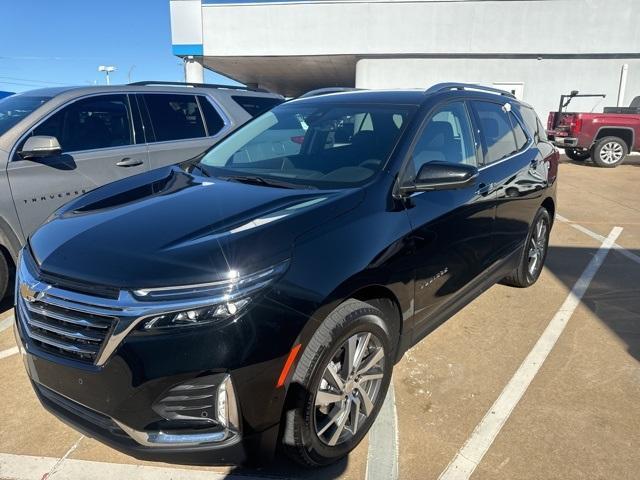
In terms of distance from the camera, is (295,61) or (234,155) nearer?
(234,155)

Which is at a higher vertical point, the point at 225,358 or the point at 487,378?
the point at 225,358

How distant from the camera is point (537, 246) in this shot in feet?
15.8

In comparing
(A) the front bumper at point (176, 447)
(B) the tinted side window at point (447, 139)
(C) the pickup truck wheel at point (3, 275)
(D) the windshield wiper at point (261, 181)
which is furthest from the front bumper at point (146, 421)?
(C) the pickup truck wheel at point (3, 275)

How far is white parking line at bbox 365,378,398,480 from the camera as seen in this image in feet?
7.95

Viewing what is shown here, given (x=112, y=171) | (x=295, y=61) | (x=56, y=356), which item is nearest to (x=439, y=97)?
(x=56, y=356)

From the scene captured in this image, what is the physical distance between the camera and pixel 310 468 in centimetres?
234

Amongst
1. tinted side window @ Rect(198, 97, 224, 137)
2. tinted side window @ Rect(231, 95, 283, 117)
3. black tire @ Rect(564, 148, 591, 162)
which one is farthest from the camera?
black tire @ Rect(564, 148, 591, 162)

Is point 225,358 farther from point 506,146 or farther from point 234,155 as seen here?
point 506,146

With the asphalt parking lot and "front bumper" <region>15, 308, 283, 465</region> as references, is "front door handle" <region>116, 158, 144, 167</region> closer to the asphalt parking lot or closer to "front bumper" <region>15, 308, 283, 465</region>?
the asphalt parking lot

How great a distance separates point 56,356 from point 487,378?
2552 mm

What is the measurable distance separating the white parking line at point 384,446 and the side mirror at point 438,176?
1301 millimetres

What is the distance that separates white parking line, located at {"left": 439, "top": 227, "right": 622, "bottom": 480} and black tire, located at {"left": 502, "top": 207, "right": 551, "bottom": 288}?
1.22 ft

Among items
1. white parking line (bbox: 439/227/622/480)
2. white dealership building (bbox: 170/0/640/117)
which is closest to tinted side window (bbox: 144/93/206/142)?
white parking line (bbox: 439/227/622/480)

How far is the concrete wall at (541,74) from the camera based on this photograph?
18906 millimetres
